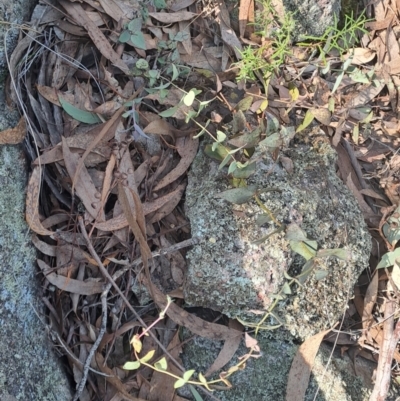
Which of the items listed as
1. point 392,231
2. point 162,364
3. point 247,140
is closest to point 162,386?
point 162,364

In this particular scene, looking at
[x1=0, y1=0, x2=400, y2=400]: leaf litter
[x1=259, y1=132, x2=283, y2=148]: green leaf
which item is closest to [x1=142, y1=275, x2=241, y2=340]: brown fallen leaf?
[x1=0, y1=0, x2=400, y2=400]: leaf litter

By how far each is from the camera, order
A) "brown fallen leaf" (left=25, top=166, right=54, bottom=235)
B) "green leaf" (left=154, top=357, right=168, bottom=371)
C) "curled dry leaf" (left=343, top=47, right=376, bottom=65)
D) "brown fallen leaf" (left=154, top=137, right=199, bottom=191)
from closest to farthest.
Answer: "green leaf" (left=154, top=357, right=168, bottom=371)
"brown fallen leaf" (left=25, top=166, right=54, bottom=235)
"brown fallen leaf" (left=154, top=137, right=199, bottom=191)
"curled dry leaf" (left=343, top=47, right=376, bottom=65)

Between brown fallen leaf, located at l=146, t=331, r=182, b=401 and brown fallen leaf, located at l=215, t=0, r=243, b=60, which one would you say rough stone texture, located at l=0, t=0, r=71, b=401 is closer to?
brown fallen leaf, located at l=146, t=331, r=182, b=401

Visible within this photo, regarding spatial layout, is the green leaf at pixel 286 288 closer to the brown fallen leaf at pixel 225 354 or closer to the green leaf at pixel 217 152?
the brown fallen leaf at pixel 225 354

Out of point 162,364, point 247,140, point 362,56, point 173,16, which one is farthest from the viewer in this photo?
point 362,56

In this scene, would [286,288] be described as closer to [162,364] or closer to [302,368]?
[302,368]

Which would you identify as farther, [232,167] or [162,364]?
[232,167]

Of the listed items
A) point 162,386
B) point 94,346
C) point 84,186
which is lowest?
point 162,386
